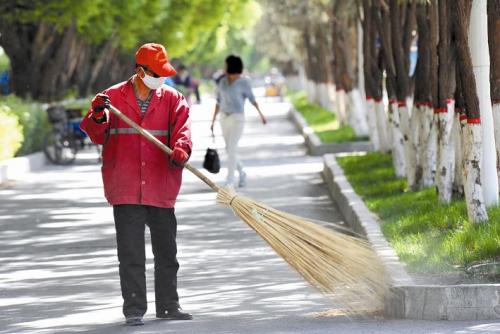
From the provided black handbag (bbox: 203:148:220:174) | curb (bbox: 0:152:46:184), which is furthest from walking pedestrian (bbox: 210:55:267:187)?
black handbag (bbox: 203:148:220:174)

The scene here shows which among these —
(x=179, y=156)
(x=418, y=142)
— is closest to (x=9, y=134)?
(x=418, y=142)

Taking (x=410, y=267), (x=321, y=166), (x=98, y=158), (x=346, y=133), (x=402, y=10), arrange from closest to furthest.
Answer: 1. (x=410, y=267)
2. (x=402, y=10)
3. (x=321, y=166)
4. (x=98, y=158)
5. (x=346, y=133)

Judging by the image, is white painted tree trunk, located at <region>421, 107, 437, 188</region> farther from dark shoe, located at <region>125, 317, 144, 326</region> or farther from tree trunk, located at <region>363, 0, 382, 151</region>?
dark shoe, located at <region>125, 317, 144, 326</region>

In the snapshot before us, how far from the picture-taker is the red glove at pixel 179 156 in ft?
29.6

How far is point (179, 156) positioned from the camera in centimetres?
902

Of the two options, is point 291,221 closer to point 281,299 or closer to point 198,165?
point 281,299

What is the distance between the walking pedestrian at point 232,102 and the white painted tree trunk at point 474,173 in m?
7.62

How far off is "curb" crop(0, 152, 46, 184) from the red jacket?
12791 mm

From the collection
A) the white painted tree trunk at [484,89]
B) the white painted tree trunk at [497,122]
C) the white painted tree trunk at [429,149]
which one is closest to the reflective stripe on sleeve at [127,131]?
the white painted tree trunk at [484,89]

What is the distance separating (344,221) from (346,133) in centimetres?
1509

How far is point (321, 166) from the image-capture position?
24531 millimetres

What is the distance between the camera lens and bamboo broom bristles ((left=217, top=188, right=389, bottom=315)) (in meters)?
9.07

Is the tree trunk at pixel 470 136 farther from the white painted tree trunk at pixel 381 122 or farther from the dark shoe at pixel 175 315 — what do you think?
the white painted tree trunk at pixel 381 122

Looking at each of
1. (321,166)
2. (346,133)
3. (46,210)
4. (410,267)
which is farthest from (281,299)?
(346,133)
